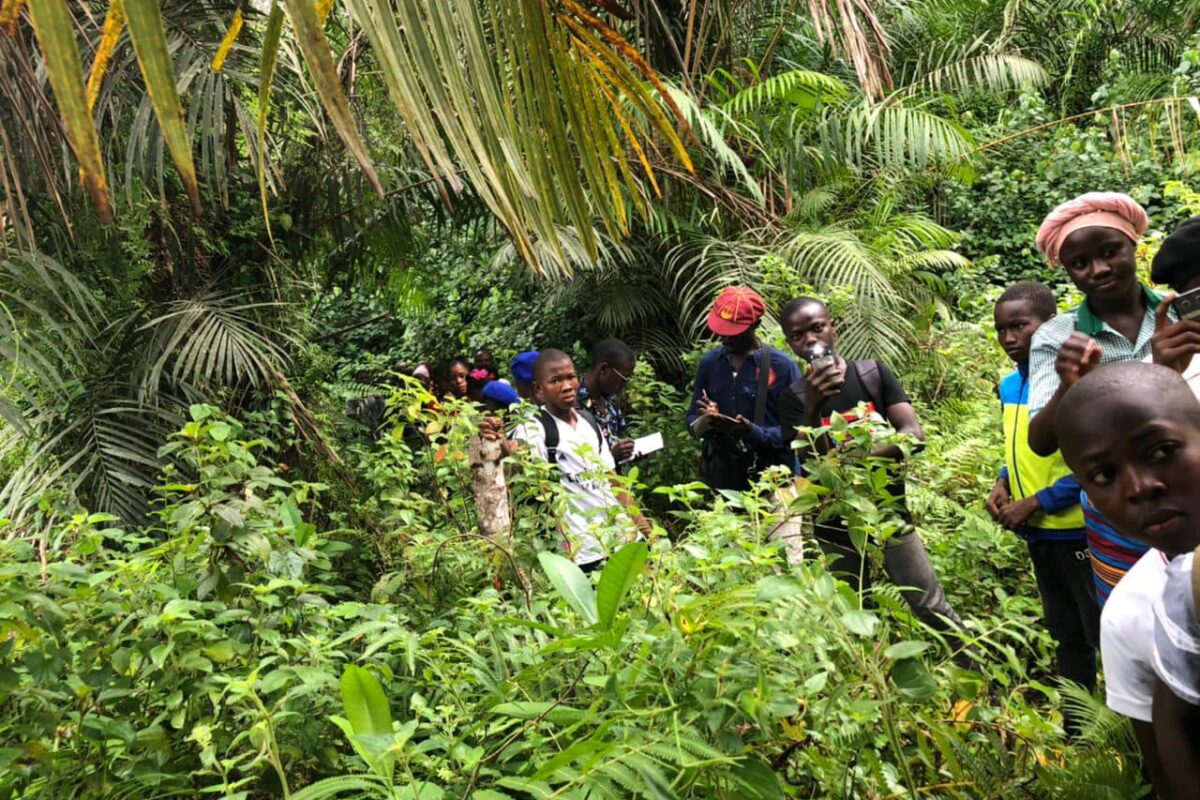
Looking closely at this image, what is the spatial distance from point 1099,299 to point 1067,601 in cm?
95

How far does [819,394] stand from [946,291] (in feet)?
18.3

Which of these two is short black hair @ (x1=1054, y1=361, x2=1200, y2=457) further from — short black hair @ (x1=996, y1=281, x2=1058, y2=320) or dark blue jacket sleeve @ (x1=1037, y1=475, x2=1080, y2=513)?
short black hair @ (x1=996, y1=281, x2=1058, y2=320)

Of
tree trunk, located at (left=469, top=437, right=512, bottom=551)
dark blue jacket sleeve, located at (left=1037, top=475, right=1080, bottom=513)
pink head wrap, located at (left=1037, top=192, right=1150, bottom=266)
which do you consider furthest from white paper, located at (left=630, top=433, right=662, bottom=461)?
pink head wrap, located at (left=1037, top=192, right=1150, bottom=266)

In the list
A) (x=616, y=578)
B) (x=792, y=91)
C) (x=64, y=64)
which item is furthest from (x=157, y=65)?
(x=792, y=91)

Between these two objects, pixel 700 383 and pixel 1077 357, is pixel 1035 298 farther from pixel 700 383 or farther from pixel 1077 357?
pixel 700 383

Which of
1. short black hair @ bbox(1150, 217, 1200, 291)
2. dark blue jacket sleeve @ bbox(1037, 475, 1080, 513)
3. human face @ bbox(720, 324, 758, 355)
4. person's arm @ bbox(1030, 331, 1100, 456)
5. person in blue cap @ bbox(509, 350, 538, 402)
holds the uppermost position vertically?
short black hair @ bbox(1150, 217, 1200, 291)

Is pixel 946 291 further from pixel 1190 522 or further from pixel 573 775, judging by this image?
pixel 573 775

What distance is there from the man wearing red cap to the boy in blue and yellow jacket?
43.6 inches

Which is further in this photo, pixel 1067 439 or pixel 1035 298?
pixel 1035 298

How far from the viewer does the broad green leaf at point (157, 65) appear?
680mm

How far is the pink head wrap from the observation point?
95.5 inches

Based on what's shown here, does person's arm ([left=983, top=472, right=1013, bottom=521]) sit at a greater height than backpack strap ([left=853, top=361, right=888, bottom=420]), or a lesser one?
lesser

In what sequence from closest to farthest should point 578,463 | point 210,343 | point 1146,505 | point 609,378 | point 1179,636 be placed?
point 1179,636
point 1146,505
point 578,463
point 210,343
point 609,378

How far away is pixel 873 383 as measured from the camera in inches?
134
